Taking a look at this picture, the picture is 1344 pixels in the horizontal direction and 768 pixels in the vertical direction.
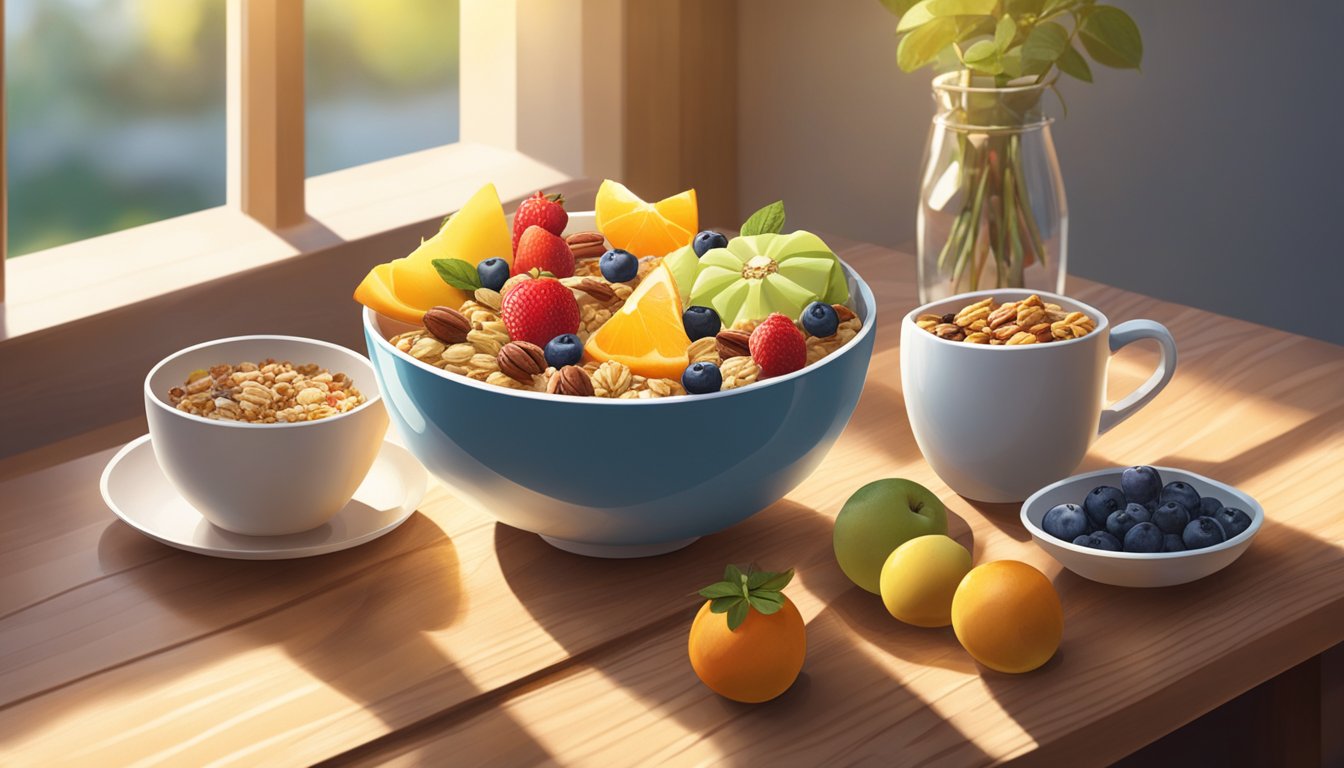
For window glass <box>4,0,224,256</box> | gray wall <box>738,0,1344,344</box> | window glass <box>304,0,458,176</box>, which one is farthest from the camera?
window glass <box>4,0,224,256</box>

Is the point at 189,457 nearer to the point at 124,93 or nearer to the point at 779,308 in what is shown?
the point at 779,308

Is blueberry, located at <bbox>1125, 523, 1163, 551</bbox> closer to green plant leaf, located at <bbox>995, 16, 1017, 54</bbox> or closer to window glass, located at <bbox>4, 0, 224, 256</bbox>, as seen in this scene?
green plant leaf, located at <bbox>995, 16, 1017, 54</bbox>

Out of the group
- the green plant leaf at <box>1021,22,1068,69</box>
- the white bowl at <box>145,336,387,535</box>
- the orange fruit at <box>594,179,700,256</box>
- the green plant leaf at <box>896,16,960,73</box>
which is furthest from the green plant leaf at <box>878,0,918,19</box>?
the white bowl at <box>145,336,387,535</box>

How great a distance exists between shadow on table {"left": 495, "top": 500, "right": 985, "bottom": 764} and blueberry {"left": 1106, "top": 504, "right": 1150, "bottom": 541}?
0.39 feet

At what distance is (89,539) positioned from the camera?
1.01 metres

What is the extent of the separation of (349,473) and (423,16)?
92.8 inches

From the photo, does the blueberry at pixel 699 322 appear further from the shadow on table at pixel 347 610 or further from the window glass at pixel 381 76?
the window glass at pixel 381 76

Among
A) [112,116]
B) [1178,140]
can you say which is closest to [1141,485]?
[1178,140]

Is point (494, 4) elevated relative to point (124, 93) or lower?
elevated

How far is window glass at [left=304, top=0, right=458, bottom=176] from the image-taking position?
3.10 metres

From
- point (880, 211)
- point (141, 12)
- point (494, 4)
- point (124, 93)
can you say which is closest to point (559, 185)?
point (494, 4)

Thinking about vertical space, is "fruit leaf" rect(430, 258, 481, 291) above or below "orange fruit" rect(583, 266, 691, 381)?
above

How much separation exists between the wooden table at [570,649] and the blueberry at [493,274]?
178 mm

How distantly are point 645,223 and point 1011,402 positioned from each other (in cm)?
33
